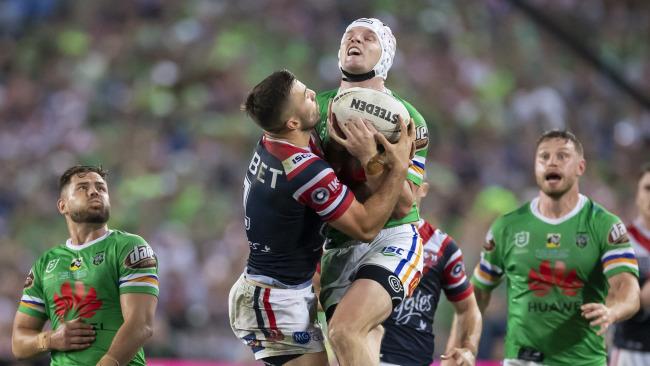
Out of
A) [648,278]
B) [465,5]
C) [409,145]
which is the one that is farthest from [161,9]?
[409,145]

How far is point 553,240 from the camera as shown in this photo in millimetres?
6391

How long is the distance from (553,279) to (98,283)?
2852 mm

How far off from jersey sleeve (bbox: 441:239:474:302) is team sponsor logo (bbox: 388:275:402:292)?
57.9 inches

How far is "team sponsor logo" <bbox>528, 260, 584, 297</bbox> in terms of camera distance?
626 cm

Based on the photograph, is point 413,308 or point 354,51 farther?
point 413,308

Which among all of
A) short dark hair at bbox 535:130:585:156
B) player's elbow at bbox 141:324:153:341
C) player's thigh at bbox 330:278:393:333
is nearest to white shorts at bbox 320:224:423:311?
player's thigh at bbox 330:278:393:333

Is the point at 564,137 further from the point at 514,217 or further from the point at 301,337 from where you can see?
the point at 301,337

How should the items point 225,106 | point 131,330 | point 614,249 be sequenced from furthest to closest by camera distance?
point 225,106 < point 614,249 < point 131,330

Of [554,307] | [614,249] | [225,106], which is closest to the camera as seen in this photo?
[614,249]

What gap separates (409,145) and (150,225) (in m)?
6.44

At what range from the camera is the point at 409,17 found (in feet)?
40.1

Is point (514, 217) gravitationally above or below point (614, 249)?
above

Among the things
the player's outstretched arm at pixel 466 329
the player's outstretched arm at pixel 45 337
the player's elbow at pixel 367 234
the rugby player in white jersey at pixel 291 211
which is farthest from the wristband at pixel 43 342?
the player's outstretched arm at pixel 466 329

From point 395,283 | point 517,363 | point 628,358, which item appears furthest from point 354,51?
point 628,358
